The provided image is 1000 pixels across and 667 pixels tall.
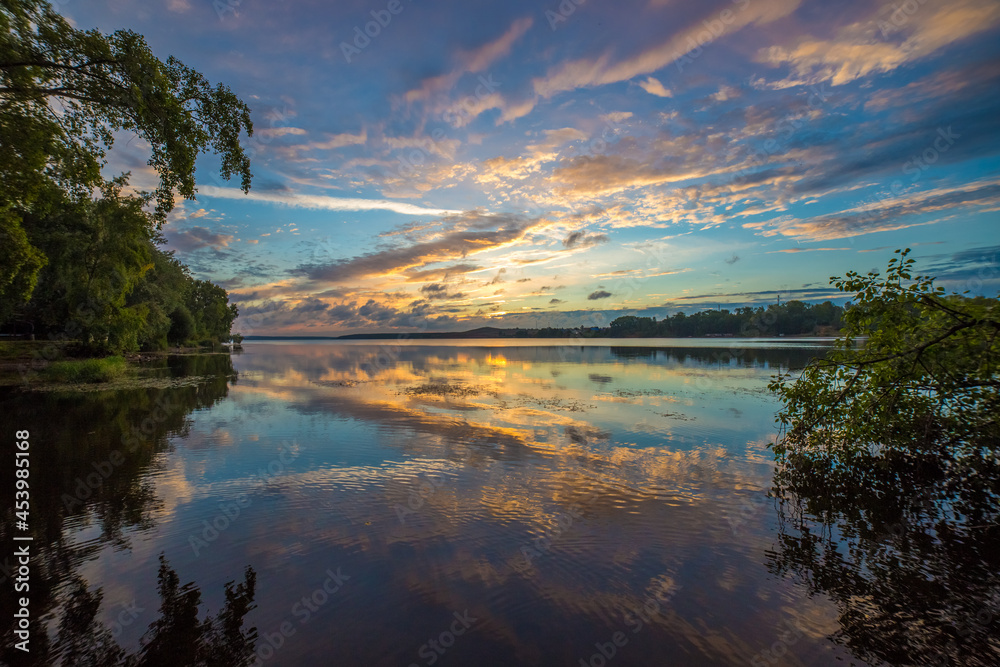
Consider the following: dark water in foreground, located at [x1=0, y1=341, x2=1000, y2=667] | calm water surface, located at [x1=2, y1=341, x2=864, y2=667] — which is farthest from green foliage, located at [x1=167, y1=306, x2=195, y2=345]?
calm water surface, located at [x1=2, y1=341, x2=864, y2=667]

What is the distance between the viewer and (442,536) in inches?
339

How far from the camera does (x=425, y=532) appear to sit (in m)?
8.74

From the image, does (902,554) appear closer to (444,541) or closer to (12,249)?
(444,541)

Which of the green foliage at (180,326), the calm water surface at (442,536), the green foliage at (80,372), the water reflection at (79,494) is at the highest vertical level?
the green foliage at (180,326)

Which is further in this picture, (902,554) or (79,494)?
(79,494)

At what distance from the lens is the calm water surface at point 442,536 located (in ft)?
19.3

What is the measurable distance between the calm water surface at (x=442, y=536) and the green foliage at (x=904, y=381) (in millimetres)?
2740

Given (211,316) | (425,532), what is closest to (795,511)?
(425,532)

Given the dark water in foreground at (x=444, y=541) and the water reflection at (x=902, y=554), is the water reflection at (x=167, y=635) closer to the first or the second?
the dark water in foreground at (x=444, y=541)

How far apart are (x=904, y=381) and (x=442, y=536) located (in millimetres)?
10582

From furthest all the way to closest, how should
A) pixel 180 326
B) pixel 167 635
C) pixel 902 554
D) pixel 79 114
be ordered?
pixel 180 326 < pixel 79 114 < pixel 902 554 < pixel 167 635

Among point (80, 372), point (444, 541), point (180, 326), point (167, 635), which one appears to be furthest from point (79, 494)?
point (180, 326)

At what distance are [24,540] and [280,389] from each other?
24889 millimetres

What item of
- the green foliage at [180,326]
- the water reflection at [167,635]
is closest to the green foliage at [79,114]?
the water reflection at [167,635]
